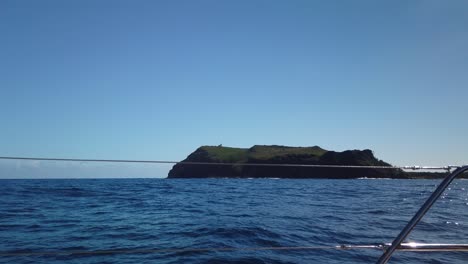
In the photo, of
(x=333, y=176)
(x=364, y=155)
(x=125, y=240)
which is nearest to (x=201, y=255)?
(x=125, y=240)

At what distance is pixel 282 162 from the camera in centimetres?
11181

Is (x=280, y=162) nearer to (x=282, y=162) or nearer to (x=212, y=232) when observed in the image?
(x=282, y=162)

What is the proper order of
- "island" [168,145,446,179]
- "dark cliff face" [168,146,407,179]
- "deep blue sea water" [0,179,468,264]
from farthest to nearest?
"dark cliff face" [168,146,407,179], "island" [168,145,446,179], "deep blue sea water" [0,179,468,264]

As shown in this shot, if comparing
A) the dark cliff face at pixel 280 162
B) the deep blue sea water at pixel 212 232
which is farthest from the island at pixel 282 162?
the deep blue sea water at pixel 212 232

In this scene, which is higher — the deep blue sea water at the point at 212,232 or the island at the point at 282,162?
the island at the point at 282,162

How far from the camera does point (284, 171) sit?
331ft

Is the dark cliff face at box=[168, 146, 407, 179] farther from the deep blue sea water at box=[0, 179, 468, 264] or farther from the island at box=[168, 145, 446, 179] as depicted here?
the deep blue sea water at box=[0, 179, 468, 264]

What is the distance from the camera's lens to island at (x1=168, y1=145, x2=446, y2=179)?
9031 centimetres

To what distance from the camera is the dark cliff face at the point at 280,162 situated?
9062 centimetres

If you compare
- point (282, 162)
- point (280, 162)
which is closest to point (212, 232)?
point (280, 162)

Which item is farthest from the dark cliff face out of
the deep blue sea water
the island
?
the deep blue sea water

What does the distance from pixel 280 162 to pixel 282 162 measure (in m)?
0.70

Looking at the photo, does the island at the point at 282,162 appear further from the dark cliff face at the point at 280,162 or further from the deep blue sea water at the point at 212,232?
the deep blue sea water at the point at 212,232

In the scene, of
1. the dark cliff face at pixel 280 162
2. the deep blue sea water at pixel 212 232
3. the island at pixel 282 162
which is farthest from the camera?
the dark cliff face at pixel 280 162
